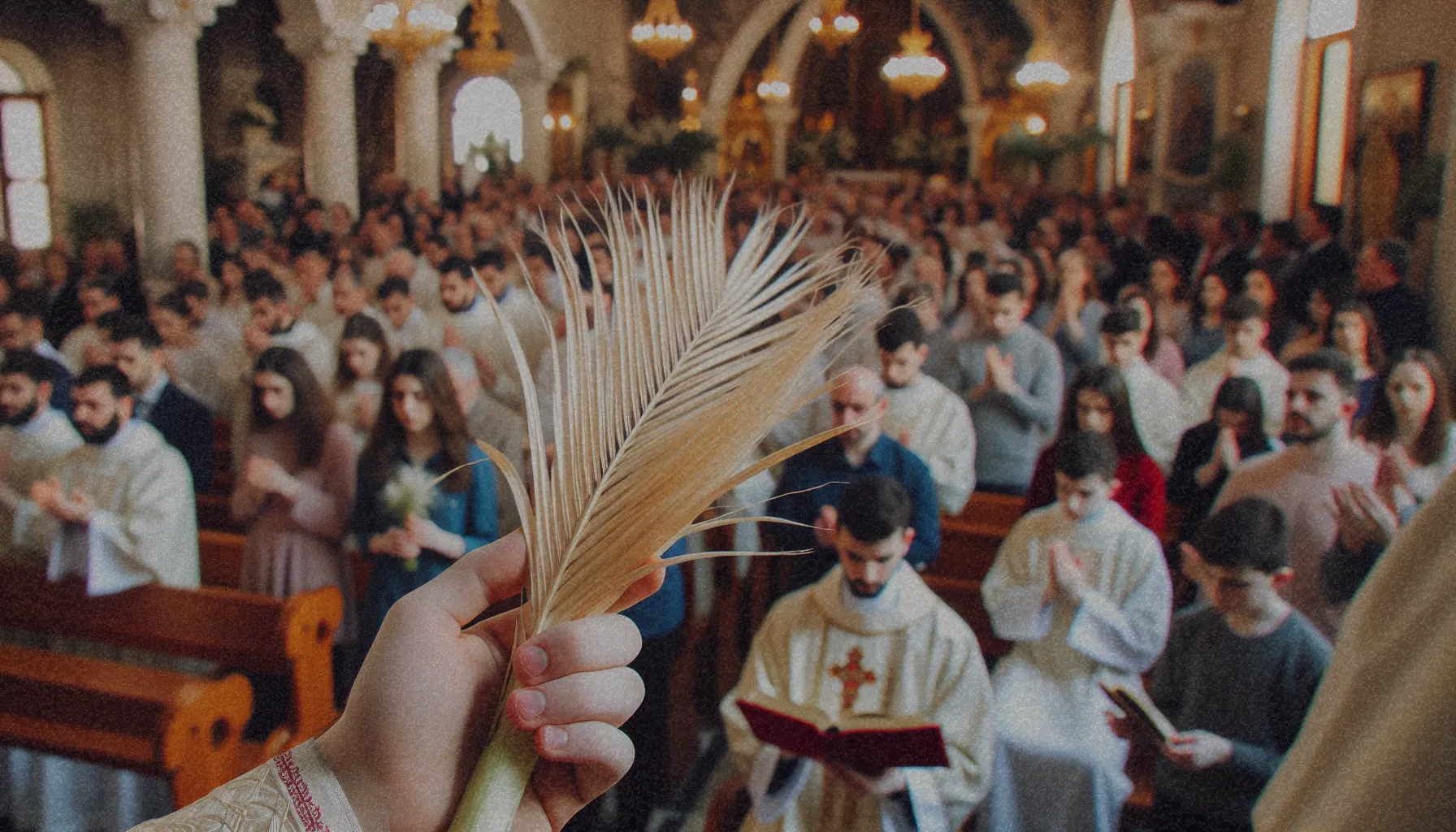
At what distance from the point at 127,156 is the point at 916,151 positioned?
654 inches

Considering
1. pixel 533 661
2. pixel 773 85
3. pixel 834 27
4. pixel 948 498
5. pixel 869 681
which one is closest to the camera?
pixel 533 661

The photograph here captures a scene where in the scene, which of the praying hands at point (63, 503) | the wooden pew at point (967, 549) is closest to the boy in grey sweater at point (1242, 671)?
the wooden pew at point (967, 549)

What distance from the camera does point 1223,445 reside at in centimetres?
475

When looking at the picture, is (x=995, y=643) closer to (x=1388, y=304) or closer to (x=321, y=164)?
(x=1388, y=304)

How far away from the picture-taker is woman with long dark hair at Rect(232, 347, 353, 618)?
430 centimetres

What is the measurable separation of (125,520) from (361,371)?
1.32m

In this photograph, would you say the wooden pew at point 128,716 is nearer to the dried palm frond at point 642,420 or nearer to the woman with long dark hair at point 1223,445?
the dried palm frond at point 642,420

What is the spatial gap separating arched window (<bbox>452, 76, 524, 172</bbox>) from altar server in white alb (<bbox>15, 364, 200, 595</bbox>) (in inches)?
783

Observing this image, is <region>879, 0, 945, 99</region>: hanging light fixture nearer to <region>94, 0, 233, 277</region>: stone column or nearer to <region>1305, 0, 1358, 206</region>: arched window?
<region>1305, 0, 1358, 206</region>: arched window

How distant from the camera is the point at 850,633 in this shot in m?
3.57

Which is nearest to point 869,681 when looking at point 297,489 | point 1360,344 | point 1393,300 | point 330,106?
point 297,489

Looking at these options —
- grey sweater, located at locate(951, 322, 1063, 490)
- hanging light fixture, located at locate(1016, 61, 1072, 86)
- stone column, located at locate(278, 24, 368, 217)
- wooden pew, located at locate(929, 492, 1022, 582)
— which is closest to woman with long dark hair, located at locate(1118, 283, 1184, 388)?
grey sweater, located at locate(951, 322, 1063, 490)

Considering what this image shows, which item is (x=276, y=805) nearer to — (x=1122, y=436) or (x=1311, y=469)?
(x=1122, y=436)

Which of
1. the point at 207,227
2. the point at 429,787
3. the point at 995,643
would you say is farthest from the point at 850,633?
the point at 207,227
